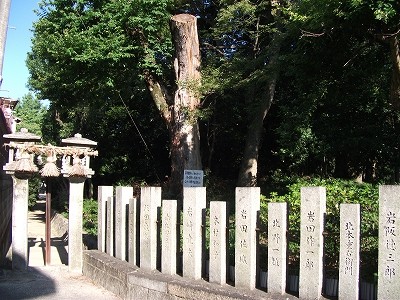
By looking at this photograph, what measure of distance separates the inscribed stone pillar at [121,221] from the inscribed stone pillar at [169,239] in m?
1.55

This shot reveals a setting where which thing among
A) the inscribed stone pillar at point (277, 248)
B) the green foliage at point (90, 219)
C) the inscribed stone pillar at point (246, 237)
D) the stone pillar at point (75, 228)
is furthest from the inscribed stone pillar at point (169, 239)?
the green foliage at point (90, 219)

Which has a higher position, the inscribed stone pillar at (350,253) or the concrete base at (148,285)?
the inscribed stone pillar at (350,253)

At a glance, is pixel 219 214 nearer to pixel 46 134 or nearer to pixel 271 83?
pixel 271 83

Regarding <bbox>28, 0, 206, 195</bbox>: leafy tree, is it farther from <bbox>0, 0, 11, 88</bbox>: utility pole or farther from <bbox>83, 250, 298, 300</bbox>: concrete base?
<bbox>0, 0, 11, 88</bbox>: utility pole

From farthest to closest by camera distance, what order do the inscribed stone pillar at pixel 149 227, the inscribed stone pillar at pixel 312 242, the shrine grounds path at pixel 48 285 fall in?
the shrine grounds path at pixel 48 285 → the inscribed stone pillar at pixel 149 227 → the inscribed stone pillar at pixel 312 242

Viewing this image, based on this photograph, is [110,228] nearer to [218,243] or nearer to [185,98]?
[218,243]

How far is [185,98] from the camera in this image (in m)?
13.9

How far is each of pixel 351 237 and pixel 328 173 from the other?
11.3m

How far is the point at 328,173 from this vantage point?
15656 millimetres

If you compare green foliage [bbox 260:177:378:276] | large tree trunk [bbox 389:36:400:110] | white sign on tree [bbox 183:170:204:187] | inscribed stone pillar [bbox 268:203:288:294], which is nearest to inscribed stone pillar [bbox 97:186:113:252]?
white sign on tree [bbox 183:170:204:187]

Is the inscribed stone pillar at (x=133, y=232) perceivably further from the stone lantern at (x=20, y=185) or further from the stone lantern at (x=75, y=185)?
the stone lantern at (x=20, y=185)

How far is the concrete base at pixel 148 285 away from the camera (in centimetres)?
561

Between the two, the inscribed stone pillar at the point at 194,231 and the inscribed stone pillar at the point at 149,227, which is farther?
the inscribed stone pillar at the point at 149,227

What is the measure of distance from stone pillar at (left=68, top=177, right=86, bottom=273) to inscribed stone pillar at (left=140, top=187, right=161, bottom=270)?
2805 mm
